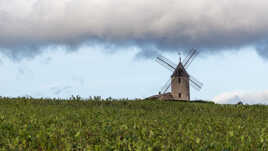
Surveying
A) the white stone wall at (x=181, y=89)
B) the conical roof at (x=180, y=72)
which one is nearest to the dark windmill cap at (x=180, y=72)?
the conical roof at (x=180, y=72)

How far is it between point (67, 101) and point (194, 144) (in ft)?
56.2

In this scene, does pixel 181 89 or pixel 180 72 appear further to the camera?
pixel 180 72

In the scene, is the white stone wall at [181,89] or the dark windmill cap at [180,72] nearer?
the white stone wall at [181,89]

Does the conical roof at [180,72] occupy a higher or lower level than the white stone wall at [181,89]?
higher

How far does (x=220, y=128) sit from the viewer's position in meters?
15.1

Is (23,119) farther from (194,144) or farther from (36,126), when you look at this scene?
(194,144)

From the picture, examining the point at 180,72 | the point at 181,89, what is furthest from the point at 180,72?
the point at 181,89

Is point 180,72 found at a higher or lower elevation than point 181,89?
higher

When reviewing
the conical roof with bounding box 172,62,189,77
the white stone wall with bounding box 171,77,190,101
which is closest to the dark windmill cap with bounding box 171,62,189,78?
the conical roof with bounding box 172,62,189,77

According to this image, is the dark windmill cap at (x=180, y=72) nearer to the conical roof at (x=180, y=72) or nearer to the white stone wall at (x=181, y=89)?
the conical roof at (x=180, y=72)

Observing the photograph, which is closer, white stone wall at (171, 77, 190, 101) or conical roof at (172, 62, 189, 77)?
white stone wall at (171, 77, 190, 101)

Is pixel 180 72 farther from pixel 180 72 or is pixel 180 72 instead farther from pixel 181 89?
pixel 181 89

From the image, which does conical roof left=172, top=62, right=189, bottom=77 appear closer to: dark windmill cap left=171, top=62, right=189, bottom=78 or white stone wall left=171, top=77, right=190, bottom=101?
dark windmill cap left=171, top=62, right=189, bottom=78

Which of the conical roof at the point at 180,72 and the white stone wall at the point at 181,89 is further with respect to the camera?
the conical roof at the point at 180,72
